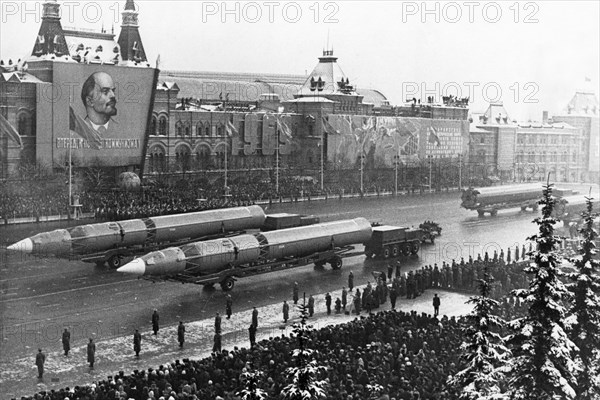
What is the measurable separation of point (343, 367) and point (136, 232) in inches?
627

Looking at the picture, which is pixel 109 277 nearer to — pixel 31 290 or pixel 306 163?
pixel 31 290

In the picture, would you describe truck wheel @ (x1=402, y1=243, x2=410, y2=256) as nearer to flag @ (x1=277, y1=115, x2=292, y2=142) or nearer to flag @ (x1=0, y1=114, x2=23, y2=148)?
flag @ (x1=0, y1=114, x2=23, y2=148)

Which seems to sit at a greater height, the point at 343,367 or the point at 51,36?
the point at 51,36

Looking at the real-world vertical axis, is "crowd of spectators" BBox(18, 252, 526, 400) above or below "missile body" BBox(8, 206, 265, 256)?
below

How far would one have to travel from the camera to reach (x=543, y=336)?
12156 mm

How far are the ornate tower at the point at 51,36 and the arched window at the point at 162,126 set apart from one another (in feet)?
28.0

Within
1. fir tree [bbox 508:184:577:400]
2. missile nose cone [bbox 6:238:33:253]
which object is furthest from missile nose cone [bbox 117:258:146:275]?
fir tree [bbox 508:184:577:400]

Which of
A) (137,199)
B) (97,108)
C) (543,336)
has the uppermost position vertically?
(97,108)

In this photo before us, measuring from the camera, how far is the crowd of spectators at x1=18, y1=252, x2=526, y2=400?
14.8 m

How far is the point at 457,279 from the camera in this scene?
93.0 feet

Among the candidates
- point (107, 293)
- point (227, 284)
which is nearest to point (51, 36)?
point (107, 293)

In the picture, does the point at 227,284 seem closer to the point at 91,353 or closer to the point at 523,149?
the point at 91,353

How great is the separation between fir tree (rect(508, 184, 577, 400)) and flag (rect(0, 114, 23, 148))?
126 feet

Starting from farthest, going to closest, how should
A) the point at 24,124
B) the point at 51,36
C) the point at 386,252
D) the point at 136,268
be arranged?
the point at 51,36, the point at 24,124, the point at 386,252, the point at 136,268
